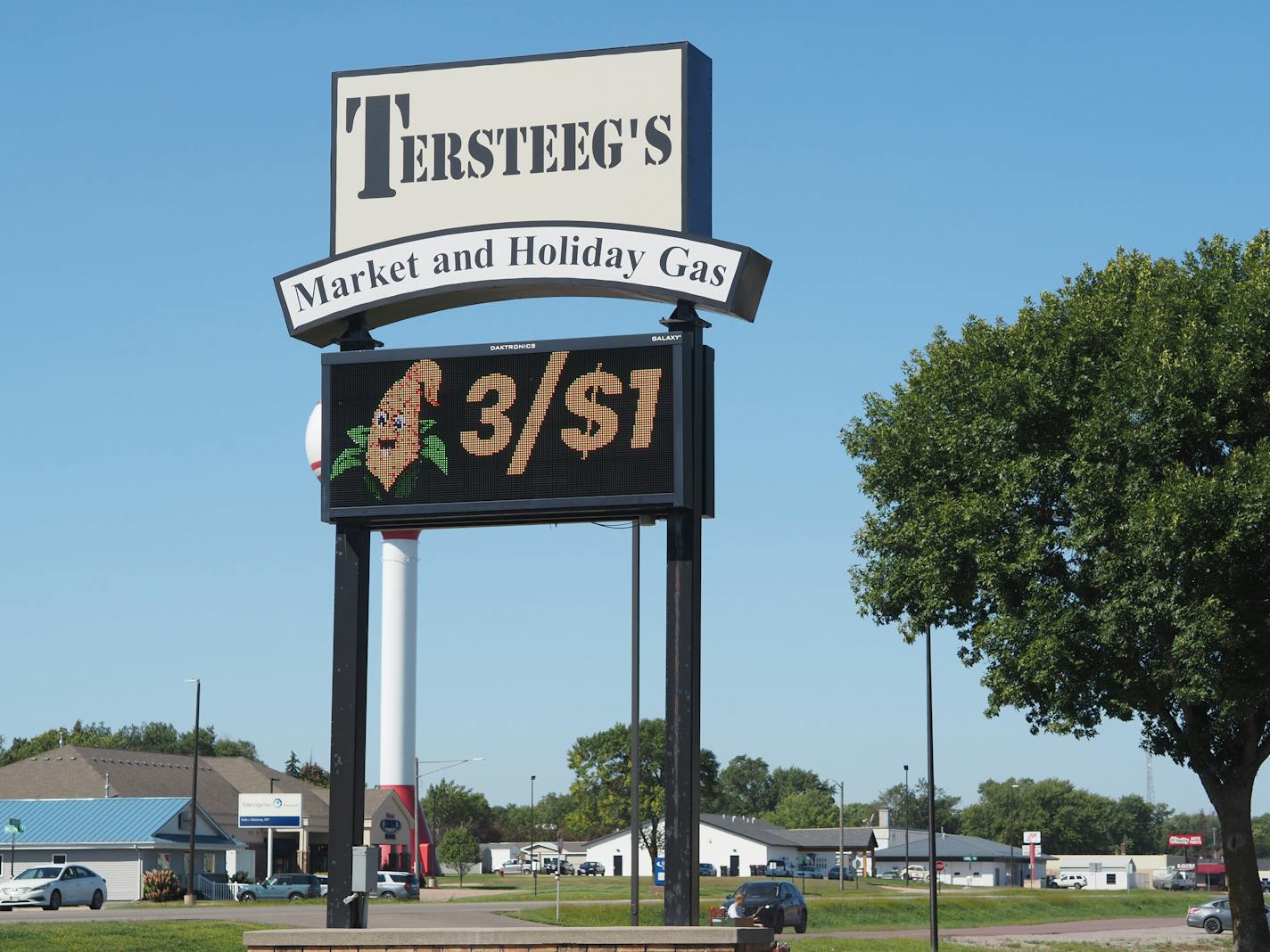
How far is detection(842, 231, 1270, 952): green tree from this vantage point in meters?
28.9

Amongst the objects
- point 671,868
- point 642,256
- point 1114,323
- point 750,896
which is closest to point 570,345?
point 642,256

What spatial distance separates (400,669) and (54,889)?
913 inches

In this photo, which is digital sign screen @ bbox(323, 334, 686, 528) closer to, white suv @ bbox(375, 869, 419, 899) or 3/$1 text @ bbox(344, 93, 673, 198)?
3/$1 text @ bbox(344, 93, 673, 198)

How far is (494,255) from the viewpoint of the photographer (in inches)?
674

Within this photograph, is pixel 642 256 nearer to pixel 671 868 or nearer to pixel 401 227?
pixel 401 227

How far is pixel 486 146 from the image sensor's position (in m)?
17.8

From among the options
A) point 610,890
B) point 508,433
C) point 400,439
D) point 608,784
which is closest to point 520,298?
point 508,433

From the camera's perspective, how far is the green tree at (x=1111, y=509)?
28859 millimetres

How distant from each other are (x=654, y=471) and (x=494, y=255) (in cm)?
326

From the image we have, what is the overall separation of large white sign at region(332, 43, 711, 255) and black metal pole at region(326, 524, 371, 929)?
3.74 meters

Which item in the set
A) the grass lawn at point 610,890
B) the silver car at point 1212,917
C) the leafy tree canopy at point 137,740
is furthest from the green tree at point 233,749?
the silver car at point 1212,917

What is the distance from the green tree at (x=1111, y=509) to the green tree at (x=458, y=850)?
105 metres

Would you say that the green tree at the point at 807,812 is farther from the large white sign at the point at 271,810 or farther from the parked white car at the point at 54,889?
the parked white car at the point at 54,889

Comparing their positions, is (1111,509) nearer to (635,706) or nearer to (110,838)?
(635,706)
